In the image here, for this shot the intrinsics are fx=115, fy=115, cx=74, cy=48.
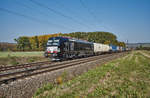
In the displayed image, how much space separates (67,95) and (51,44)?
470 inches

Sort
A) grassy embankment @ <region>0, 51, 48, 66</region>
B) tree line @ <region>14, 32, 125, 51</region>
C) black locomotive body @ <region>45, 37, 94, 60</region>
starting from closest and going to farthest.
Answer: black locomotive body @ <region>45, 37, 94, 60</region> → grassy embankment @ <region>0, 51, 48, 66</region> → tree line @ <region>14, 32, 125, 51</region>

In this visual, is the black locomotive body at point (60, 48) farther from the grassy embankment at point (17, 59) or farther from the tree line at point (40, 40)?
the tree line at point (40, 40)

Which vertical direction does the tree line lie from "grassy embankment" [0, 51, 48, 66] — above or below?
above

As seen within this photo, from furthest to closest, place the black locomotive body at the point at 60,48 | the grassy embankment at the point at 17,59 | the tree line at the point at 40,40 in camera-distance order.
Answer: the tree line at the point at 40,40 < the grassy embankment at the point at 17,59 < the black locomotive body at the point at 60,48

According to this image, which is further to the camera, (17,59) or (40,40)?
(40,40)

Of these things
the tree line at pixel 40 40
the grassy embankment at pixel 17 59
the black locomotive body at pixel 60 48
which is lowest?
the grassy embankment at pixel 17 59

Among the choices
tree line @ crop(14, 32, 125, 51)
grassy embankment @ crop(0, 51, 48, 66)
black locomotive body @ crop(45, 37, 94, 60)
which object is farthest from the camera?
tree line @ crop(14, 32, 125, 51)

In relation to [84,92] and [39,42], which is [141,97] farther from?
[39,42]

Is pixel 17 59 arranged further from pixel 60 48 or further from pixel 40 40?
pixel 40 40

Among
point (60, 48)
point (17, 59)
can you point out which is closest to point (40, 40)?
point (17, 59)

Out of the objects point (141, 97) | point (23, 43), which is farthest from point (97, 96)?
point (23, 43)

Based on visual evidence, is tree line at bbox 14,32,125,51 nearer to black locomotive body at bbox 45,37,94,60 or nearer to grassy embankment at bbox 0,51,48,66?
grassy embankment at bbox 0,51,48,66

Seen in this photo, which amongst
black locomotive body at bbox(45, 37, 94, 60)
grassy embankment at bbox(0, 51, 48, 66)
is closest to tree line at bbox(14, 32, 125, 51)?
grassy embankment at bbox(0, 51, 48, 66)

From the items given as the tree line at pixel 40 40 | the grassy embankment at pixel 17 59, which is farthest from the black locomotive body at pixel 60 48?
the tree line at pixel 40 40
